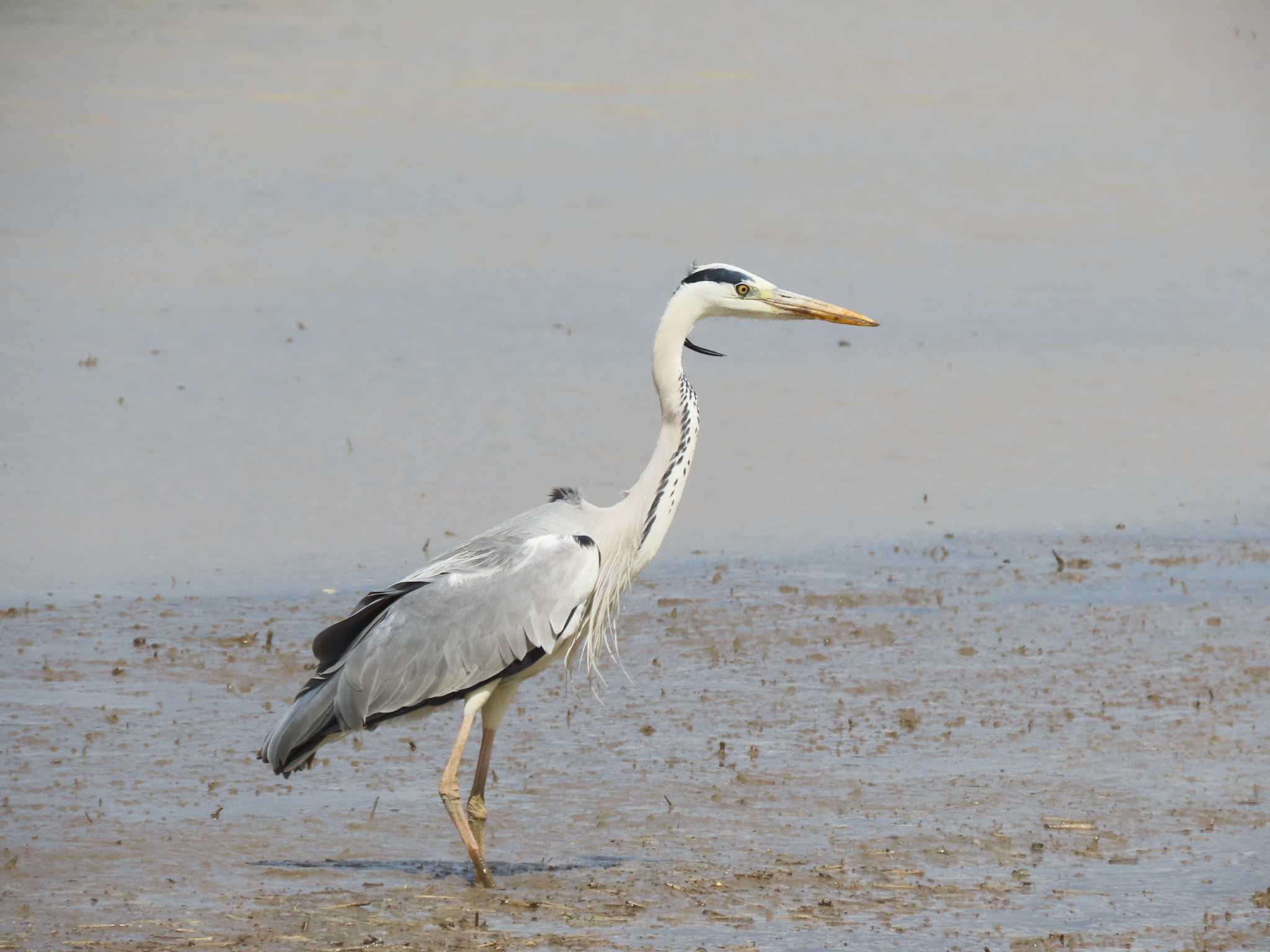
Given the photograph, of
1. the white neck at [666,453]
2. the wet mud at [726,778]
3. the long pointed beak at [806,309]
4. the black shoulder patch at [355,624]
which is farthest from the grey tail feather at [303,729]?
the long pointed beak at [806,309]

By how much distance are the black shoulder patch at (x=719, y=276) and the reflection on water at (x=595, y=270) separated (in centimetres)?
322

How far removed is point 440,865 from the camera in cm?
672

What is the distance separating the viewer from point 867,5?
2525cm

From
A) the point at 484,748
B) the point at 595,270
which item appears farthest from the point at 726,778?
the point at 595,270

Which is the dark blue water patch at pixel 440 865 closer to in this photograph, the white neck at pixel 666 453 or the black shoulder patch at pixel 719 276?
the white neck at pixel 666 453

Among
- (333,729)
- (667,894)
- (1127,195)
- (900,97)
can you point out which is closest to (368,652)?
(333,729)

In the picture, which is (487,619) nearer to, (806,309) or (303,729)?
(303,729)

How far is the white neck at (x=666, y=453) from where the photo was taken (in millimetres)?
7031

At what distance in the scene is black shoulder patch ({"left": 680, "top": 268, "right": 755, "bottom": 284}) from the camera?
7215mm

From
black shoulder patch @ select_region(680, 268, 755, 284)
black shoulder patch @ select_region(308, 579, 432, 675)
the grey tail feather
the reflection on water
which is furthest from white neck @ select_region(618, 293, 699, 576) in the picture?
the reflection on water

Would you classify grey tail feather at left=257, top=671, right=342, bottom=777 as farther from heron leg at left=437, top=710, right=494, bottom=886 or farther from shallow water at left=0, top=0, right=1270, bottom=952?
heron leg at left=437, top=710, right=494, bottom=886

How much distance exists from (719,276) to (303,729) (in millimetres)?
2214

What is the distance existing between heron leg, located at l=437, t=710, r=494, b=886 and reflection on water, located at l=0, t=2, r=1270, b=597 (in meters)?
3.25

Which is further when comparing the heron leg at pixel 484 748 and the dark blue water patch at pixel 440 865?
the heron leg at pixel 484 748
